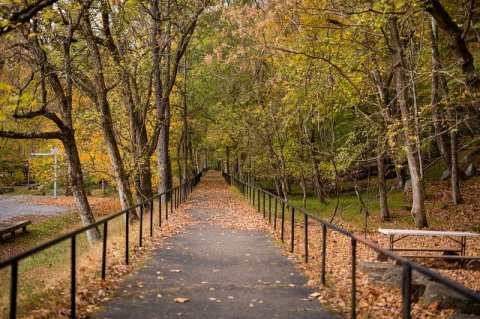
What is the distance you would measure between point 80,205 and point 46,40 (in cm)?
561

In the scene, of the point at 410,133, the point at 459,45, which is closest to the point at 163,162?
the point at 410,133

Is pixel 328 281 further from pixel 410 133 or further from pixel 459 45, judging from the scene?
pixel 410 133

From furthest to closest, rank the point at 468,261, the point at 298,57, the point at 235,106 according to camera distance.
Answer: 1. the point at 235,106
2. the point at 298,57
3. the point at 468,261

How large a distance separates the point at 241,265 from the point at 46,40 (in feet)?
35.8

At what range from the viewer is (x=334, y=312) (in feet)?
20.1

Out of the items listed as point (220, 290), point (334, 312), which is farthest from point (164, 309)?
point (334, 312)

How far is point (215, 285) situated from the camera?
7504mm

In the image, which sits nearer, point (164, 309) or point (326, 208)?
point (164, 309)

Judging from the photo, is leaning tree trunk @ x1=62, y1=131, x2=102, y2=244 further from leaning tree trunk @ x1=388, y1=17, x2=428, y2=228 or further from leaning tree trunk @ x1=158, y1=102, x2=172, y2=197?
leaning tree trunk @ x1=388, y1=17, x2=428, y2=228

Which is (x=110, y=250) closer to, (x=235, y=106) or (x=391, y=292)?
(x=391, y=292)

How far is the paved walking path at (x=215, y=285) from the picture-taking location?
6090mm

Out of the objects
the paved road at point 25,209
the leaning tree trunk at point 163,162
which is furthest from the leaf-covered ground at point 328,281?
the paved road at point 25,209

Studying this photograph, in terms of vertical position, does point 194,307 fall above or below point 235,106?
below

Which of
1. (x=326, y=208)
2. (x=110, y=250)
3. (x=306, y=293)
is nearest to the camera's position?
(x=306, y=293)
